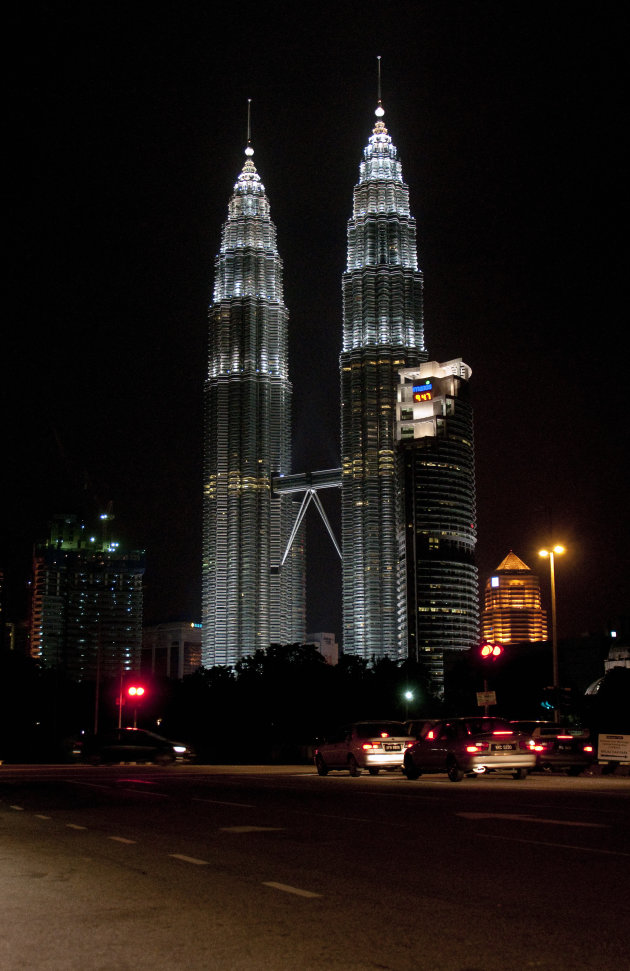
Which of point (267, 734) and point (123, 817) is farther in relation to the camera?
point (267, 734)

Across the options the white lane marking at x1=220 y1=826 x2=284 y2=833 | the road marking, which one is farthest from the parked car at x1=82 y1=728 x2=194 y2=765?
the white lane marking at x1=220 y1=826 x2=284 y2=833

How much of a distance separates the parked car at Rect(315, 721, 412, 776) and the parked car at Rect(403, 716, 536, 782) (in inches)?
115

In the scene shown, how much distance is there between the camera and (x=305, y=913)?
9344 millimetres

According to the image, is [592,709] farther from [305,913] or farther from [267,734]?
[305,913]

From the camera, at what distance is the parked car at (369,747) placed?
1320 inches

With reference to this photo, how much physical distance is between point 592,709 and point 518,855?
6516 centimetres

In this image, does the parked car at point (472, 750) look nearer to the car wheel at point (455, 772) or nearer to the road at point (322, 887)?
the car wheel at point (455, 772)

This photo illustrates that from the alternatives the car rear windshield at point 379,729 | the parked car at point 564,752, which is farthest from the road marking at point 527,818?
the parked car at point 564,752

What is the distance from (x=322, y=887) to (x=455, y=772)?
1918 centimetres

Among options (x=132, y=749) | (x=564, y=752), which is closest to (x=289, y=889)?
(x=564, y=752)

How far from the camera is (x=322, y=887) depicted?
10664 millimetres

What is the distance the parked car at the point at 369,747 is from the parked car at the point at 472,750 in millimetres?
2931

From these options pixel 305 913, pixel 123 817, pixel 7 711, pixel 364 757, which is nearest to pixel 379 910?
pixel 305 913

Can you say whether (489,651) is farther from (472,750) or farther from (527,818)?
(527,818)
